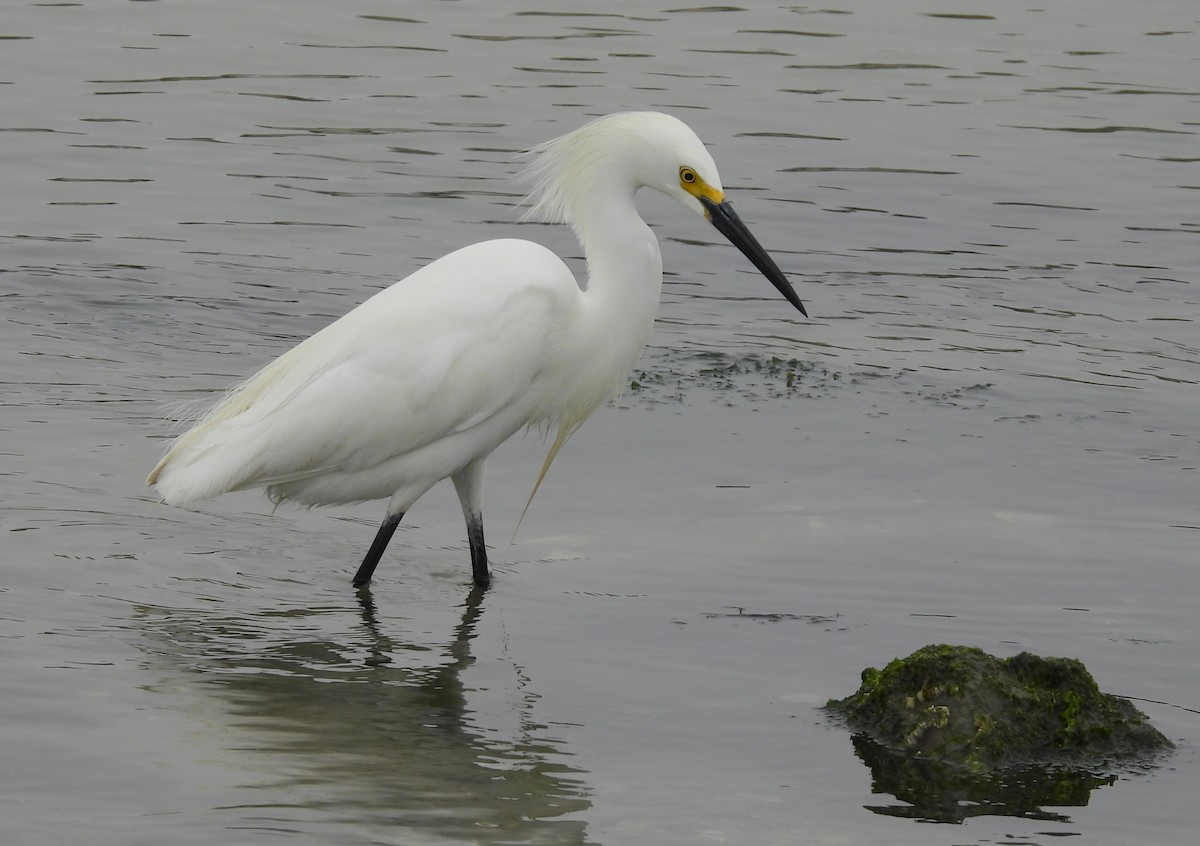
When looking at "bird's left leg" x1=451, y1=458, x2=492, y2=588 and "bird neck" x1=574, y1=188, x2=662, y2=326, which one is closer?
"bird neck" x1=574, y1=188, x2=662, y2=326

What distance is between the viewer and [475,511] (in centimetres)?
707

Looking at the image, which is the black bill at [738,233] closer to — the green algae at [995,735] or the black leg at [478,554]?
the black leg at [478,554]

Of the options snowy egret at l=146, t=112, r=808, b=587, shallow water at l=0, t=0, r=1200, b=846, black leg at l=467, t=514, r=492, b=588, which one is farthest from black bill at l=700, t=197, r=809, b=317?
black leg at l=467, t=514, r=492, b=588

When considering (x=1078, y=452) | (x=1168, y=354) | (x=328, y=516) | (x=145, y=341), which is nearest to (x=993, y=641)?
(x=1078, y=452)

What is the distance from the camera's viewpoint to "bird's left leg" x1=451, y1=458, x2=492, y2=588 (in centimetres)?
692

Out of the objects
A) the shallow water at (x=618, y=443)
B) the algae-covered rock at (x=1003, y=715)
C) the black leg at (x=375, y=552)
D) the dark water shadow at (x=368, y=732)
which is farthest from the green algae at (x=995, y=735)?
the black leg at (x=375, y=552)

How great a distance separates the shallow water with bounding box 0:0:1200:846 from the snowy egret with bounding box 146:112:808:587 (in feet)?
1.32

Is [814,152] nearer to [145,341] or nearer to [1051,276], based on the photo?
[1051,276]

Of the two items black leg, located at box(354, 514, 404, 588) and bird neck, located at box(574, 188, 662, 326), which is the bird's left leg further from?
bird neck, located at box(574, 188, 662, 326)

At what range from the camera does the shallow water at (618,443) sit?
5.27 m

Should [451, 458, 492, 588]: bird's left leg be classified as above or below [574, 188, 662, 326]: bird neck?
below

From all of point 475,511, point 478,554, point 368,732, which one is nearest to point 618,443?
point 475,511

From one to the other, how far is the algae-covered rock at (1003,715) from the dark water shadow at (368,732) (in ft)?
3.35

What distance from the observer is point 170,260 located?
448 inches
